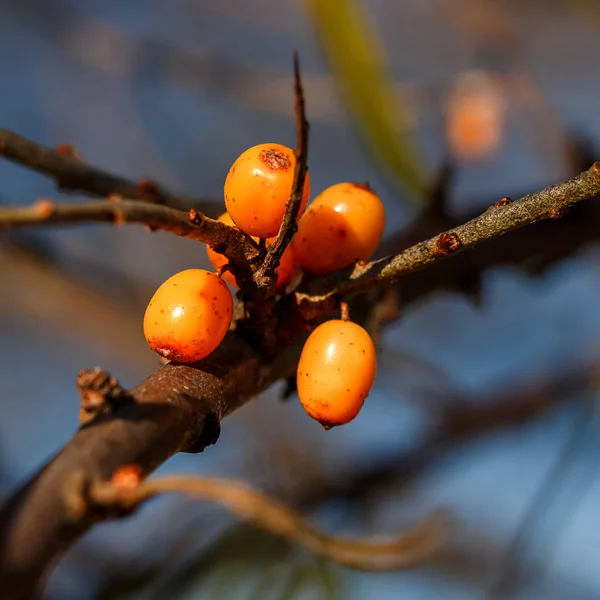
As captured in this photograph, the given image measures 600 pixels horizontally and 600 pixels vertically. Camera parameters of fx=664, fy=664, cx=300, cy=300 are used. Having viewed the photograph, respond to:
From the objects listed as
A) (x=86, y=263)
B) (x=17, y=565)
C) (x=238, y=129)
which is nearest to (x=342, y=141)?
(x=238, y=129)

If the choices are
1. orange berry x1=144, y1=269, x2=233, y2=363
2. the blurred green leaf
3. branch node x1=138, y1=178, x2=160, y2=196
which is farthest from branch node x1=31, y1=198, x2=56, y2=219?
the blurred green leaf

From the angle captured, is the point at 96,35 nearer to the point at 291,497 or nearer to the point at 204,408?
the point at 291,497

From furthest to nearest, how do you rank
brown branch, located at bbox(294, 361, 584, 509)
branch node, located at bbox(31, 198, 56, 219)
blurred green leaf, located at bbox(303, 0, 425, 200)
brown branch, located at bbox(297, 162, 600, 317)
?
brown branch, located at bbox(294, 361, 584, 509) → blurred green leaf, located at bbox(303, 0, 425, 200) → brown branch, located at bbox(297, 162, 600, 317) → branch node, located at bbox(31, 198, 56, 219)

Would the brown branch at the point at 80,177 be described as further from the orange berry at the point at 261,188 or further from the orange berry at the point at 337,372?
the orange berry at the point at 337,372

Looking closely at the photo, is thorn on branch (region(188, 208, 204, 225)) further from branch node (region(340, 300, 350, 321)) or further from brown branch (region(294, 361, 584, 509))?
brown branch (region(294, 361, 584, 509))

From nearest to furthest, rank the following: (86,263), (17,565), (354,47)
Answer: (17,565) → (354,47) → (86,263)

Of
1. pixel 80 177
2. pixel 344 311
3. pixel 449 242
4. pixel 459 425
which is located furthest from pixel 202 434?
pixel 459 425
